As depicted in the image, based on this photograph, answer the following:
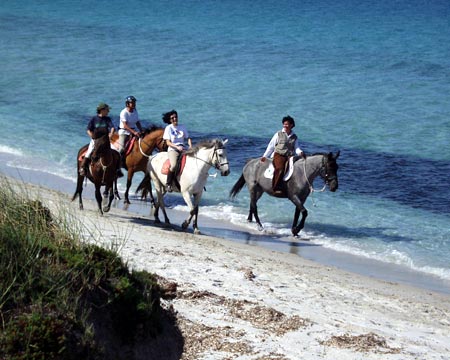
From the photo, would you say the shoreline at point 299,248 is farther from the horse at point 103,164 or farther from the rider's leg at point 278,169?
the horse at point 103,164

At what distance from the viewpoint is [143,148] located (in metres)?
21.2

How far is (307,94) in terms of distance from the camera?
1561 inches

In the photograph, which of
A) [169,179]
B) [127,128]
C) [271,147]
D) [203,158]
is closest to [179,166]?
[169,179]

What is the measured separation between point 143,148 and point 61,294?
38.2 ft

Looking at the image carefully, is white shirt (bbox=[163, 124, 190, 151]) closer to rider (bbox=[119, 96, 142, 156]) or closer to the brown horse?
the brown horse

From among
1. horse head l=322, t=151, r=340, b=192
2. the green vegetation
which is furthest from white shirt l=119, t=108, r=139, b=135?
the green vegetation

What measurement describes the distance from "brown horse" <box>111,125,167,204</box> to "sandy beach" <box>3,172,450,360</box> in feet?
13.7

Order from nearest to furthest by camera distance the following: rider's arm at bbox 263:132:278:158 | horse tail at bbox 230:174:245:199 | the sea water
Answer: rider's arm at bbox 263:132:278:158
horse tail at bbox 230:174:245:199
the sea water

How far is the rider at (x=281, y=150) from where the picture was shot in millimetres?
19828

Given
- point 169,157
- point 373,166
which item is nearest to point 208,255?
point 169,157

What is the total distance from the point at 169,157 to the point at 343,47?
33.9 metres

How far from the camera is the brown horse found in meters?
21.0

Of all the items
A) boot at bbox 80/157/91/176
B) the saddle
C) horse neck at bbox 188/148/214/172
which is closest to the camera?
horse neck at bbox 188/148/214/172

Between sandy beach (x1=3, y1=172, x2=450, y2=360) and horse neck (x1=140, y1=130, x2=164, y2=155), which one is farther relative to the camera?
horse neck (x1=140, y1=130, x2=164, y2=155)
